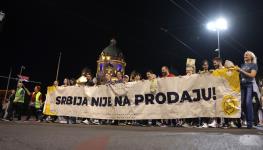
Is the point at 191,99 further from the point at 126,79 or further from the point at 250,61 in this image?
the point at 126,79

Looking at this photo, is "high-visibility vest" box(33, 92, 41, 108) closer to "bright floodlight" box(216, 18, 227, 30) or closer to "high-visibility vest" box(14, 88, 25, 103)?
"high-visibility vest" box(14, 88, 25, 103)

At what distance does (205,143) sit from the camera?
3441mm

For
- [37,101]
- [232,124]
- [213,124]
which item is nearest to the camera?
[213,124]

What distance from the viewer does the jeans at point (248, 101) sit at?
6170mm

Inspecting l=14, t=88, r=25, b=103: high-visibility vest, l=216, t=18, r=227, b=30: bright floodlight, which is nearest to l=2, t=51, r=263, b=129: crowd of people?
l=14, t=88, r=25, b=103: high-visibility vest

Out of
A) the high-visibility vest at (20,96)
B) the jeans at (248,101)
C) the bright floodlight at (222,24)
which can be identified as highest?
the bright floodlight at (222,24)

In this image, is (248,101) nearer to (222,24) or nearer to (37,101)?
(37,101)

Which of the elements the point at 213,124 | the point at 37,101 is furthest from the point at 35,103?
the point at 213,124

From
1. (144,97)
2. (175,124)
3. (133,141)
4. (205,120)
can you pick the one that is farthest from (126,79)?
(133,141)

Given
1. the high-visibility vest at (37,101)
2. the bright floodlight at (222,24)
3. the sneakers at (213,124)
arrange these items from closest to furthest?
the sneakers at (213,124) → the high-visibility vest at (37,101) → the bright floodlight at (222,24)

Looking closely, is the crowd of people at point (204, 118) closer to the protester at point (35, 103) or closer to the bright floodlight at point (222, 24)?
the protester at point (35, 103)

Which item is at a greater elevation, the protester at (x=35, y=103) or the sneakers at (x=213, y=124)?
the protester at (x=35, y=103)

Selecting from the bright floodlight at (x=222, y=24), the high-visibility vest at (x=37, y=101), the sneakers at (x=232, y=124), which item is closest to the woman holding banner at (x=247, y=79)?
the sneakers at (x=232, y=124)

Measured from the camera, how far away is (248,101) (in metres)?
6.32
